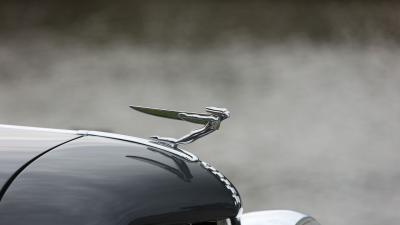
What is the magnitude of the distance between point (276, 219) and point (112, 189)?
591 millimetres

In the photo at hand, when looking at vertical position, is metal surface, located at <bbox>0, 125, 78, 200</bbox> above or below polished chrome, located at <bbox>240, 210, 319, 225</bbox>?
above

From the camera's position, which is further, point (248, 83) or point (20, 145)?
point (248, 83)

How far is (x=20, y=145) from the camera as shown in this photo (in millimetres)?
820

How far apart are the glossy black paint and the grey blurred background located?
6.54 ft

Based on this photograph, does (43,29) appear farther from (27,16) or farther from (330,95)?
(330,95)

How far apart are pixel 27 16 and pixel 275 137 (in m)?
1.43

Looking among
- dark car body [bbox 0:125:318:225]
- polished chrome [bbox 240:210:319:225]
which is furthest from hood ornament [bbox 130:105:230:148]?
polished chrome [bbox 240:210:319:225]

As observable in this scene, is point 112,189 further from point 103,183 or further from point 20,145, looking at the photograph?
point 20,145

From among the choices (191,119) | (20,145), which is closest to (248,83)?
(191,119)

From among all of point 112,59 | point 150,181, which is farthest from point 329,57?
point 150,181

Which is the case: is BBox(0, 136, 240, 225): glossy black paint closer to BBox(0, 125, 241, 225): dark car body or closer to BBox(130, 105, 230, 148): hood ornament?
BBox(0, 125, 241, 225): dark car body

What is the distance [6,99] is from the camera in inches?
120

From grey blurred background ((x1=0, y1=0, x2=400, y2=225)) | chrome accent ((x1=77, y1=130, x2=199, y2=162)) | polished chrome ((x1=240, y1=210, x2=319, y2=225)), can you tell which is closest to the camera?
chrome accent ((x1=77, y1=130, x2=199, y2=162))

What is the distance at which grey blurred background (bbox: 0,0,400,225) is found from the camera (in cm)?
302
